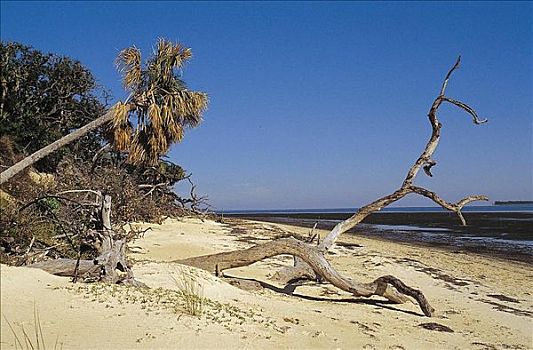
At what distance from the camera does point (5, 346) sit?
5.30 m

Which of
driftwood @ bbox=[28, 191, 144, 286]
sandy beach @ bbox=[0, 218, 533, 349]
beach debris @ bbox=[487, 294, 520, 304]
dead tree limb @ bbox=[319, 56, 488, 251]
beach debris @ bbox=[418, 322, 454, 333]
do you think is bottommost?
beach debris @ bbox=[487, 294, 520, 304]

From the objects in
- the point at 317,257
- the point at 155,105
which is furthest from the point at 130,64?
the point at 317,257

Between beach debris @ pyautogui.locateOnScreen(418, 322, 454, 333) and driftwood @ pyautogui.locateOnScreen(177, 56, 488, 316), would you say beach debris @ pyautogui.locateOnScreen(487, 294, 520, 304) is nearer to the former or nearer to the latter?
→ driftwood @ pyautogui.locateOnScreen(177, 56, 488, 316)

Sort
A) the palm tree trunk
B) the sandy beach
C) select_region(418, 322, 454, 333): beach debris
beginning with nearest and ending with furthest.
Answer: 1. the sandy beach
2. select_region(418, 322, 454, 333): beach debris
3. the palm tree trunk

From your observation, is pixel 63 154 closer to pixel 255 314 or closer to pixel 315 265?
pixel 315 265

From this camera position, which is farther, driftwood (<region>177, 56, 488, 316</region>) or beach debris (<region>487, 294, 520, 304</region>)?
beach debris (<region>487, 294, 520, 304</region>)

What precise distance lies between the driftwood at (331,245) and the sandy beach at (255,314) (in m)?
0.32

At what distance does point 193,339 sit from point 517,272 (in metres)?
14.4

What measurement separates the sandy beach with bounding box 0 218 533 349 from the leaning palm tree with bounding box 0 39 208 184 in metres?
3.09

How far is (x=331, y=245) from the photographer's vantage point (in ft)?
39.8

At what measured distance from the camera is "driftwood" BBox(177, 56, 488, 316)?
10834 millimetres

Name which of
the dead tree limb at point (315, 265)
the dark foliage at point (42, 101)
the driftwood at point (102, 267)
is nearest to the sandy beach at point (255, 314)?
the dead tree limb at point (315, 265)

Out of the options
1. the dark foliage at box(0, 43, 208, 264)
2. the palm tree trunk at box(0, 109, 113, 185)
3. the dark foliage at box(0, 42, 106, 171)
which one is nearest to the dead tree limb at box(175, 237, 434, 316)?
the dark foliage at box(0, 43, 208, 264)

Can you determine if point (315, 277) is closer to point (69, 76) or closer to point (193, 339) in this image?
point (193, 339)
